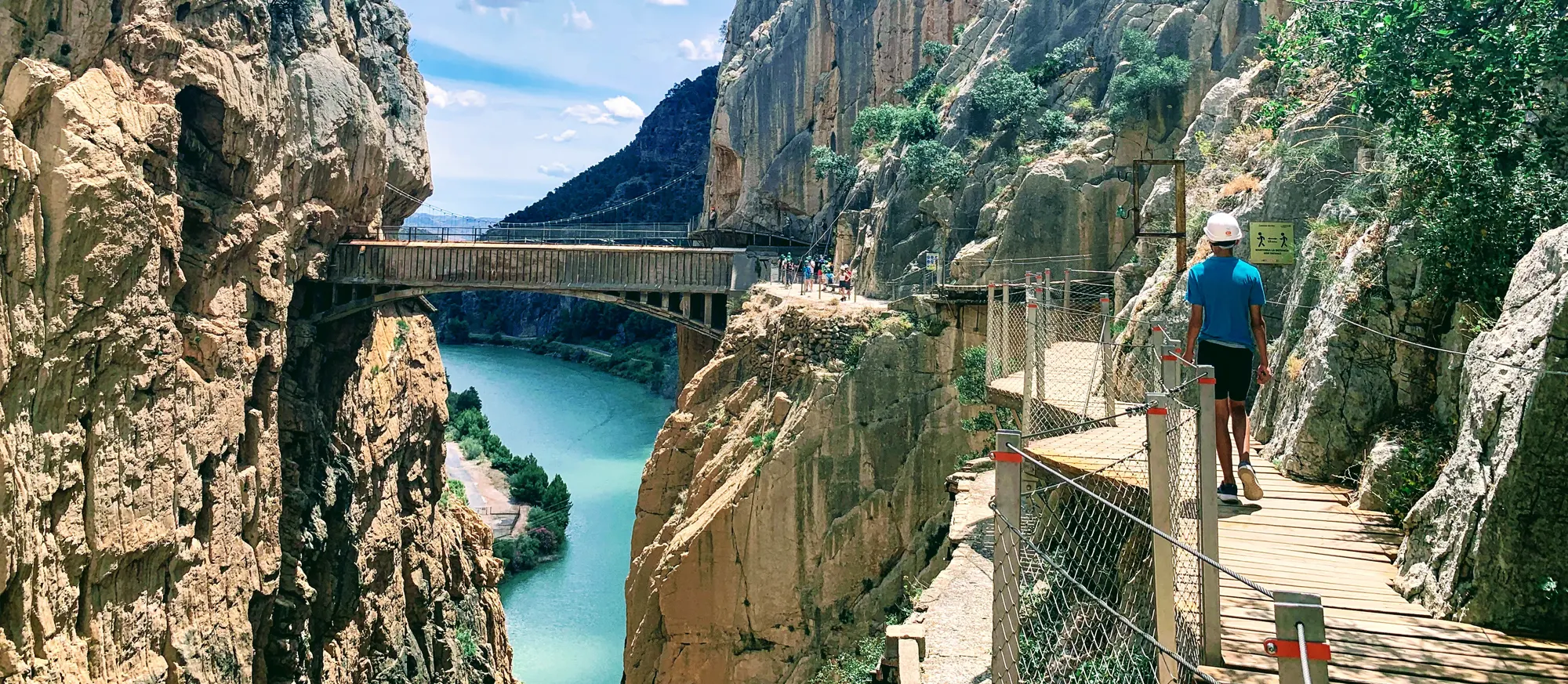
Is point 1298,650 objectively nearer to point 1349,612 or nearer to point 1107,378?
point 1349,612

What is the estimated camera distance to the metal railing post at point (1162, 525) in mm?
4250

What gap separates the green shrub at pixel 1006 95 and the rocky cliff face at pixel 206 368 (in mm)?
13703

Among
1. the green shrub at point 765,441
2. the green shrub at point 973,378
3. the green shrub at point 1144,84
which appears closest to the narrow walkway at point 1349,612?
the green shrub at point 973,378

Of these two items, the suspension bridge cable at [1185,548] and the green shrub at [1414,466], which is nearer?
the suspension bridge cable at [1185,548]

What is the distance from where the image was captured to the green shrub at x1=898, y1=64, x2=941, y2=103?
34.2m

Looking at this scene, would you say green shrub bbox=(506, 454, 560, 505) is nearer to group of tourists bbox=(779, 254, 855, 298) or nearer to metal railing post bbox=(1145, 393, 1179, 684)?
group of tourists bbox=(779, 254, 855, 298)

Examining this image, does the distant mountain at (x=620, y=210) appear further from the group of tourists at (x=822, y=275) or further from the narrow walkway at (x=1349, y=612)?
the narrow walkway at (x=1349, y=612)

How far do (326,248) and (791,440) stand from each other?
39.1 ft

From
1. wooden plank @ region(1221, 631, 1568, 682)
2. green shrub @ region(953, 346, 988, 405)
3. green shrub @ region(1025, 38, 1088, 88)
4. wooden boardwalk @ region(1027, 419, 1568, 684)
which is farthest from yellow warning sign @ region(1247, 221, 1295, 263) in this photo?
green shrub @ region(1025, 38, 1088, 88)

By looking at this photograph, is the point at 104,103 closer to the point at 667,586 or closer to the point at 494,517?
the point at 667,586

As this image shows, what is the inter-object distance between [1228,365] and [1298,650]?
13.3 ft

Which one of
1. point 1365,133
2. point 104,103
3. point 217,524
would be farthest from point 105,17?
point 1365,133

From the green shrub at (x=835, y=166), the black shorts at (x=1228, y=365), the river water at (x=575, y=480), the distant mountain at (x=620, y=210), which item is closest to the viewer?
the black shorts at (x=1228, y=365)

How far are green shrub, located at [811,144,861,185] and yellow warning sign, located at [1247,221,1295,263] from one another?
23941mm
